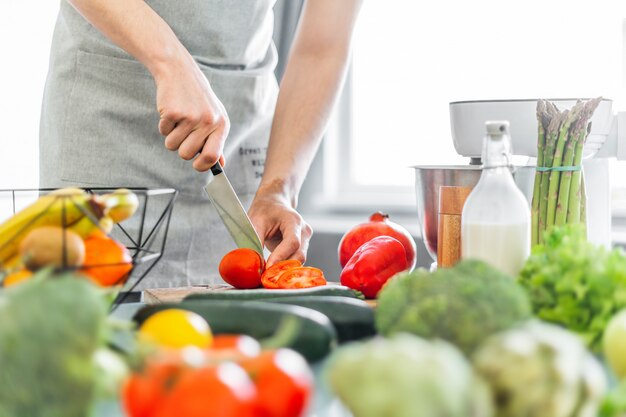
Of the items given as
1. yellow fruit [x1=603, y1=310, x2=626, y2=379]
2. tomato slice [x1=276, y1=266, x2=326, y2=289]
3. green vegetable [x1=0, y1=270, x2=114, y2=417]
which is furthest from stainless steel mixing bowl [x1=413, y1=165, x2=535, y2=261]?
green vegetable [x1=0, y1=270, x2=114, y2=417]

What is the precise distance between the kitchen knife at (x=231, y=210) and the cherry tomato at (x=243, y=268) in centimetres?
9

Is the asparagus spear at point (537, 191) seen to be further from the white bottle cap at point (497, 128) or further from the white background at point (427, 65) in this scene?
the white background at point (427, 65)

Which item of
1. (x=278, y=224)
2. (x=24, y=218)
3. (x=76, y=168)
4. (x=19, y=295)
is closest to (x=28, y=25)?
(x=76, y=168)

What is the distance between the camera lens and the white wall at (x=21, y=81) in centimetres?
284

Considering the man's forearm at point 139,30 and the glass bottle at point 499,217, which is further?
the man's forearm at point 139,30

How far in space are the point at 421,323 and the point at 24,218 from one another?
47 centimetres

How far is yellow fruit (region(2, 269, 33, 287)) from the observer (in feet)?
2.65

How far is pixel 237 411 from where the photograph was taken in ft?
1.77

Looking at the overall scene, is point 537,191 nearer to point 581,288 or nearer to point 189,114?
point 581,288

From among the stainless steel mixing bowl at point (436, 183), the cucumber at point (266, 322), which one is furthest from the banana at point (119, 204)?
the stainless steel mixing bowl at point (436, 183)

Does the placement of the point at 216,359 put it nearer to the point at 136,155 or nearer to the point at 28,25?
the point at 136,155

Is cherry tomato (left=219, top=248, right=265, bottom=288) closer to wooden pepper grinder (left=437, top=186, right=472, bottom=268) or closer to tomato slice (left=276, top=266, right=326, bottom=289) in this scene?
tomato slice (left=276, top=266, right=326, bottom=289)

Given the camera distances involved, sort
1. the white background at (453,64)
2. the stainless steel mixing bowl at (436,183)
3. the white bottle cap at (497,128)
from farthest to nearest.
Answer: the white background at (453,64) < the stainless steel mixing bowl at (436,183) < the white bottle cap at (497,128)

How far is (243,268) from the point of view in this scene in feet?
4.83
